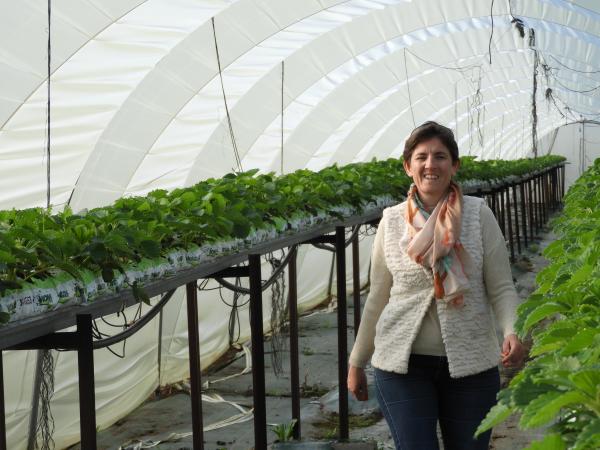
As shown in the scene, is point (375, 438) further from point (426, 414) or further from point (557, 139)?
point (557, 139)

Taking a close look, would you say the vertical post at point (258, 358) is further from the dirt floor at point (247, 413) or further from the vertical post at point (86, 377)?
the vertical post at point (86, 377)

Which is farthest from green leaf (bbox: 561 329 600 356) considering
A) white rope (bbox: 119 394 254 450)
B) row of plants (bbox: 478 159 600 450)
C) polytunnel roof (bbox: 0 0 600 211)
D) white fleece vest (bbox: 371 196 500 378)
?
white rope (bbox: 119 394 254 450)

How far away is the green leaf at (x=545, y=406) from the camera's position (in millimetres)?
1476

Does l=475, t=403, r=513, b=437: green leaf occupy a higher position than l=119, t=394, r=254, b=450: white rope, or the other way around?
l=475, t=403, r=513, b=437: green leaf

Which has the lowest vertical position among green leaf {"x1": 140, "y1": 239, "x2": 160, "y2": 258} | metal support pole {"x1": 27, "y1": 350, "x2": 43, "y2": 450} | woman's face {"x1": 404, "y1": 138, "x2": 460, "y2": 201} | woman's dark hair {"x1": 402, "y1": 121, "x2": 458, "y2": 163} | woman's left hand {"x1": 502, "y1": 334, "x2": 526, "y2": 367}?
metal support pole {"x1": 27, "y1": 350, "x2": 43, "y2": 450}

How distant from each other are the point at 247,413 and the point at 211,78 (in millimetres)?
4006

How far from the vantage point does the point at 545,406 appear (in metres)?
1.49

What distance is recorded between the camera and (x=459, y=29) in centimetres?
1703

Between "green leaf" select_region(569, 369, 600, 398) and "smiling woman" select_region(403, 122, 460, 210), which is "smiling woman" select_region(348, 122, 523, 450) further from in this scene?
"green leaf" select_region(569, 369, 600, 398)

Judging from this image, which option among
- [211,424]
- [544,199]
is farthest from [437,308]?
[544,199]

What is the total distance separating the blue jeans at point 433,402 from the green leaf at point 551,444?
205 cm

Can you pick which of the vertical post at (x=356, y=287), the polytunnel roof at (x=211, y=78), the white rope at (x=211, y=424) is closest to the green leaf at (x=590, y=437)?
the polytunnel roof at (x=211, y=78)

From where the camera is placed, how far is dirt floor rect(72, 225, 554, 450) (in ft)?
26.9

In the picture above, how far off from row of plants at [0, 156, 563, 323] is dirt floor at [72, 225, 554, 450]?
2111mm
